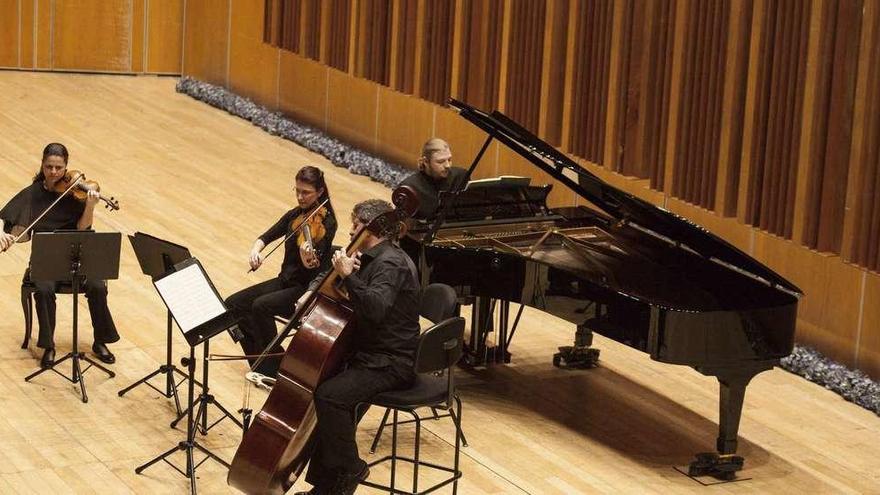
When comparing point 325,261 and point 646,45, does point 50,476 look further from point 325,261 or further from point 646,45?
point 646,45

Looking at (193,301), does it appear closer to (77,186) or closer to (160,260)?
(160,260)

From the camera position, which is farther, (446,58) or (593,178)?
(446,58)

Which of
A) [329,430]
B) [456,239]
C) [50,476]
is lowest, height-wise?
[50,476]

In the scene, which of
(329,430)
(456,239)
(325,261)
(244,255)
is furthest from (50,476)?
(244,255)

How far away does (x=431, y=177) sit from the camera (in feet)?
23.2

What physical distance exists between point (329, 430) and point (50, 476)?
1176 mm

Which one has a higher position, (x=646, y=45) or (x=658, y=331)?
(x=646, y=45)

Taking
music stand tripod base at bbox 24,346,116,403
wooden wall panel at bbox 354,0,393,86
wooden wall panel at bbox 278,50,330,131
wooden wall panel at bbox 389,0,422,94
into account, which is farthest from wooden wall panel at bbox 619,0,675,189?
wooden wall panel at bbox 278,50,330,131

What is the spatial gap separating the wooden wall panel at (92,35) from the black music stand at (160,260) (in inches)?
299

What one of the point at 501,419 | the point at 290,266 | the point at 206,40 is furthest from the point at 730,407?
the point at 206,40

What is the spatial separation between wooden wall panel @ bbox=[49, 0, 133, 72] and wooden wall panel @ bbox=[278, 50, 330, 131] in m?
2.11

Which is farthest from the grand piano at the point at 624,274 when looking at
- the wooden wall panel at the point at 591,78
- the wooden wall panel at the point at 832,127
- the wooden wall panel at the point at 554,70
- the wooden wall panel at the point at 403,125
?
the wooden wall panel at the point at 403,125

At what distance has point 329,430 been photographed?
5.22 meters

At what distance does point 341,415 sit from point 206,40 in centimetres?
867
